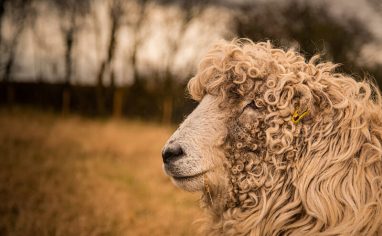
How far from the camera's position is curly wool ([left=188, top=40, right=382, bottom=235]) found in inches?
104

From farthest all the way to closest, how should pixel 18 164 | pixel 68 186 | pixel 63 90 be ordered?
pixel 63 90 < pixel 18 164 < pixel 68 186

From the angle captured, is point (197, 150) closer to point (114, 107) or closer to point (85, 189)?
point (85, 189)

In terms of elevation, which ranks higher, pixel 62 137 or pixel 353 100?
pixel 353 100

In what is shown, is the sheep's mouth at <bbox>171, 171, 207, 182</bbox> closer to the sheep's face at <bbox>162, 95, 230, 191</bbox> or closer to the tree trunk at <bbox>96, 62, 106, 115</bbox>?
the sheep's face at <bbox>162, 95, 230, 191</bbox>

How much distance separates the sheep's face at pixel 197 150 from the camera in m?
2.80

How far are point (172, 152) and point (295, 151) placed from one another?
2.79ft

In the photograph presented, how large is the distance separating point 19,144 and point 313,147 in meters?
9.25

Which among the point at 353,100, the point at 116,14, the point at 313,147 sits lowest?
the point at 313,147

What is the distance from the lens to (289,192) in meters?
2.77

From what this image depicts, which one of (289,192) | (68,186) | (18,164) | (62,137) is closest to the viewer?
(289,192)

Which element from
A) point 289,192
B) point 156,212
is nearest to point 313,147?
point 289,192

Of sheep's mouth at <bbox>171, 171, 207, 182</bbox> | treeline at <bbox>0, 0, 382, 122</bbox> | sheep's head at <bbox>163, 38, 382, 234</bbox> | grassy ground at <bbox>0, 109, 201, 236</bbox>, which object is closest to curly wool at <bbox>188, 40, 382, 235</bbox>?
sheep's head at <bbox>163, 38, 382, 234</bbox>

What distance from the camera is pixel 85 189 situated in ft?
22.8

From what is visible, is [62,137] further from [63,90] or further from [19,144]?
[63,90]
